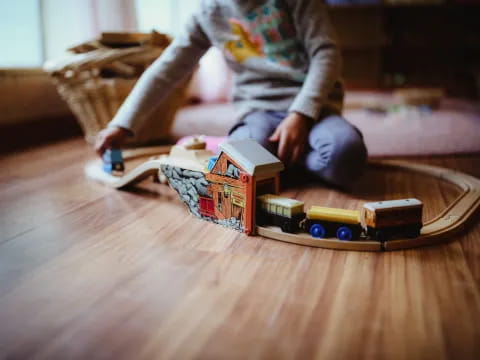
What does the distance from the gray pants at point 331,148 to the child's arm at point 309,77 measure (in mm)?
28

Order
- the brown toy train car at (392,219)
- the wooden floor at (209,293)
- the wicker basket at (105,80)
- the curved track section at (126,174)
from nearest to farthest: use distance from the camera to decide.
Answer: the wooden floor at (209,293) < the brown toy train car at (392,219) < the curved track section at (126,174) < the wicker basket at (105,80)

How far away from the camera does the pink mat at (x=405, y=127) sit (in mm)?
1286

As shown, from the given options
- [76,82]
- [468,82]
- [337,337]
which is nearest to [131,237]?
[337,337]

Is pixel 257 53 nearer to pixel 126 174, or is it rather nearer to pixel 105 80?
pixel 126 174

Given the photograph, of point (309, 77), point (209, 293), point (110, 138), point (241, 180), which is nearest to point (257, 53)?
point (309, 77)

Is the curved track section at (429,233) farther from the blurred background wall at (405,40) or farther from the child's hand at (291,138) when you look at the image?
the blurred background wall at (405,40)

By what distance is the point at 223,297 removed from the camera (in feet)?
1.65

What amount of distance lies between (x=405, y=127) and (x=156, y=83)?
3.00 ft

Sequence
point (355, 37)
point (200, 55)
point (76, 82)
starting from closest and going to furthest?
point (200, 55) → point (76, 82) → point (355, 37)

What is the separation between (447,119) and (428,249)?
1.21 metres

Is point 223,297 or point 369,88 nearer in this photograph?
point 223,297

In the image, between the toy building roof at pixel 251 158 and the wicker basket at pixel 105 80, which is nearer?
the toy building roof at pixel 251 158

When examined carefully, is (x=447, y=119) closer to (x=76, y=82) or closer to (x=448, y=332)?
(x=76, y=82)

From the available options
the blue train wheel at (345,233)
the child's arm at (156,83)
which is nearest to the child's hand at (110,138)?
the child's arm at (156,83)
